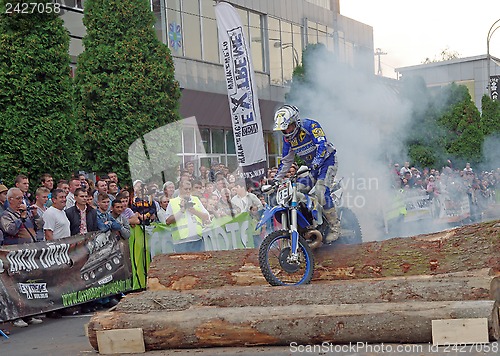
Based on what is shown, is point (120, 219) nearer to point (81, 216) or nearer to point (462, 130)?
point (81, 216)

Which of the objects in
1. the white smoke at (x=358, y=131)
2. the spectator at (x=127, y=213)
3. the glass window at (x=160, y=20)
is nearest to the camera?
the spectator at (x=127, y=213)

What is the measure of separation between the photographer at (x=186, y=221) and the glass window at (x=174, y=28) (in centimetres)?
1540

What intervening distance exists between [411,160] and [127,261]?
2038 cm

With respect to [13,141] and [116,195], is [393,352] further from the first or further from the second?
[13,141]

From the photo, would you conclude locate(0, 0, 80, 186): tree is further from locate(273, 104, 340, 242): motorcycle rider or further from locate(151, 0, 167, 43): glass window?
locate(151, 0, 167, 43): glass window

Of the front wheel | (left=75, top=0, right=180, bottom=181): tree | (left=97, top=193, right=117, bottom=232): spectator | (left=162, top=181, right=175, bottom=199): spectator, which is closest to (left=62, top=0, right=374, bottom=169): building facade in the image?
(left=75, top=0, right=180, bottom=181): tree

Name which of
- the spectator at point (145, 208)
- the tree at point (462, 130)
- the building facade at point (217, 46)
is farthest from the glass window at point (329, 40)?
the spectator at point (145, 208)

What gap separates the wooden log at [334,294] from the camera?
26.0ft

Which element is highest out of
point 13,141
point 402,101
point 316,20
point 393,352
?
point 316,20

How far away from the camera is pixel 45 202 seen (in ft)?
40.0

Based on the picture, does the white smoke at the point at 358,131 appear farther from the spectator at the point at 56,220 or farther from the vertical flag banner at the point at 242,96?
the spectator at the point at 56,220

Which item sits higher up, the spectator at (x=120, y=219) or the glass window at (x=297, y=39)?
the glass window at (x=297, y=39)

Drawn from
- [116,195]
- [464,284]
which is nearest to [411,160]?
[116,195]

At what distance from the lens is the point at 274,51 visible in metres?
35.5
